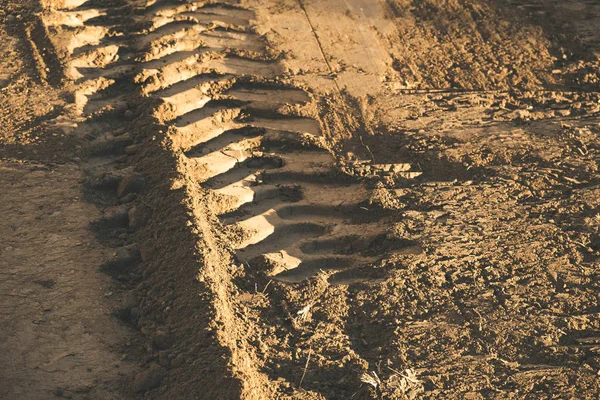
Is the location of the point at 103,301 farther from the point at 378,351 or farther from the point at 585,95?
the point at 585,95

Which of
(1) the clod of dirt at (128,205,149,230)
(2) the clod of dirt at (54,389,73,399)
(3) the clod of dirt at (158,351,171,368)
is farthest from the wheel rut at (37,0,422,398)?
(2) the clod of dirt at (54,389,73,399)

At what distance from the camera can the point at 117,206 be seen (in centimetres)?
562

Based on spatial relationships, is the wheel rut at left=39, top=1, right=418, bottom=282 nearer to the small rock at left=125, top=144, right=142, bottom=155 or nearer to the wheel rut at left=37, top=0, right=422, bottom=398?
the wheel rut at left=37, top=0, right=422, bottom=398

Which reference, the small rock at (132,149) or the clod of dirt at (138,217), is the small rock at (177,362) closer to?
the clod of dirt at (138,217)

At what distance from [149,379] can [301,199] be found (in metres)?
1.96

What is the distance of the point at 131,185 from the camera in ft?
18.5

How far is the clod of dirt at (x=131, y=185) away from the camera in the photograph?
5652mm

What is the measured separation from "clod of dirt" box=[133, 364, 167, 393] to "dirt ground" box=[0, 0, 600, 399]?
0.03ft

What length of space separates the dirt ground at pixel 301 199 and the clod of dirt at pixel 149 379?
0.4 inches

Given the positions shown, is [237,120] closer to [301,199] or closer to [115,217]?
[301,199]

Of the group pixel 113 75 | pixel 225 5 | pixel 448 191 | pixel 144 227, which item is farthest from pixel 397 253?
pixel 225 5

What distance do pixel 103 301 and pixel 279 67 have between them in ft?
9.01

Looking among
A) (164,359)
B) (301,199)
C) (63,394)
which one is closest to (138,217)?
(301,199)

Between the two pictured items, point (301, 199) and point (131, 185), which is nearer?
point (131, 185)
